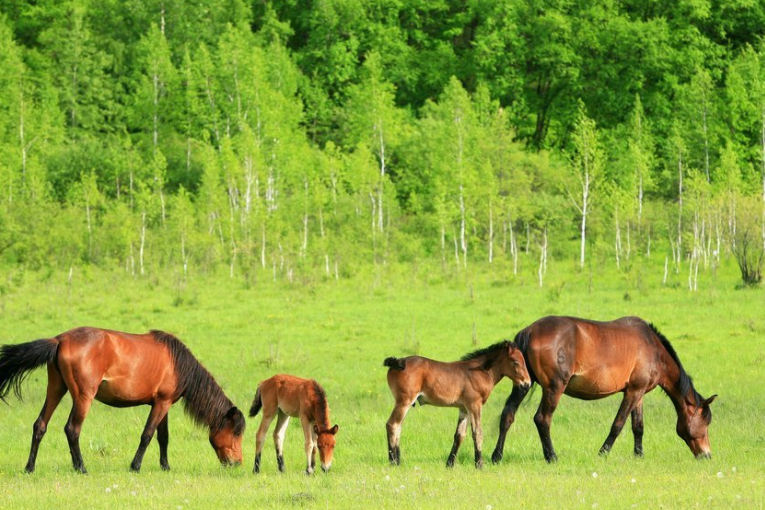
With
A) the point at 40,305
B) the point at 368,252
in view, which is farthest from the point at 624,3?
the point at 40,305

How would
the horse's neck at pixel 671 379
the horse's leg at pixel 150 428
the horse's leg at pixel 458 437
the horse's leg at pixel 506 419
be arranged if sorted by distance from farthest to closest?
the horse's neck at pixel 671 379 → the horse's leg at pixel 506 419 → the horse's leg at pixel 150 428 → the horse's leg at pixel 458 437

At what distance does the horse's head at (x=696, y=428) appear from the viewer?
12.4 meters

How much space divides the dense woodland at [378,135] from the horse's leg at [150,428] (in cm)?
2222

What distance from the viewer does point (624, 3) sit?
60.0m

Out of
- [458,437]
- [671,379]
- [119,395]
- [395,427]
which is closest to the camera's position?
[395,427]

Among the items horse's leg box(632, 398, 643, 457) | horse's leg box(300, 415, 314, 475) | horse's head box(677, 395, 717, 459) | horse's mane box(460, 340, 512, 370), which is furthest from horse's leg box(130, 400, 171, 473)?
horse's head box(677, 395, 717, 459)

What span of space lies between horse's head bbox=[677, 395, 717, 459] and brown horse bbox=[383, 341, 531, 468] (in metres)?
2.13

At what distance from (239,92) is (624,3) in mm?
23763

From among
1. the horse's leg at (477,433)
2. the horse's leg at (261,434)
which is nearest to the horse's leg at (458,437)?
the horse's leg at (477,433)

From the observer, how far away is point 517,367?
1177cm

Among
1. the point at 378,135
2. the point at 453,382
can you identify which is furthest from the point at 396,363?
the point at 378,135

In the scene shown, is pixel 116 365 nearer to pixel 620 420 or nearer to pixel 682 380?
pixel 620 420

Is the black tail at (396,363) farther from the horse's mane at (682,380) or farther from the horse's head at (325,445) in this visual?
the horse's mane at (682,380)

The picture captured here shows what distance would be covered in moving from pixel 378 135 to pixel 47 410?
3796 cm
